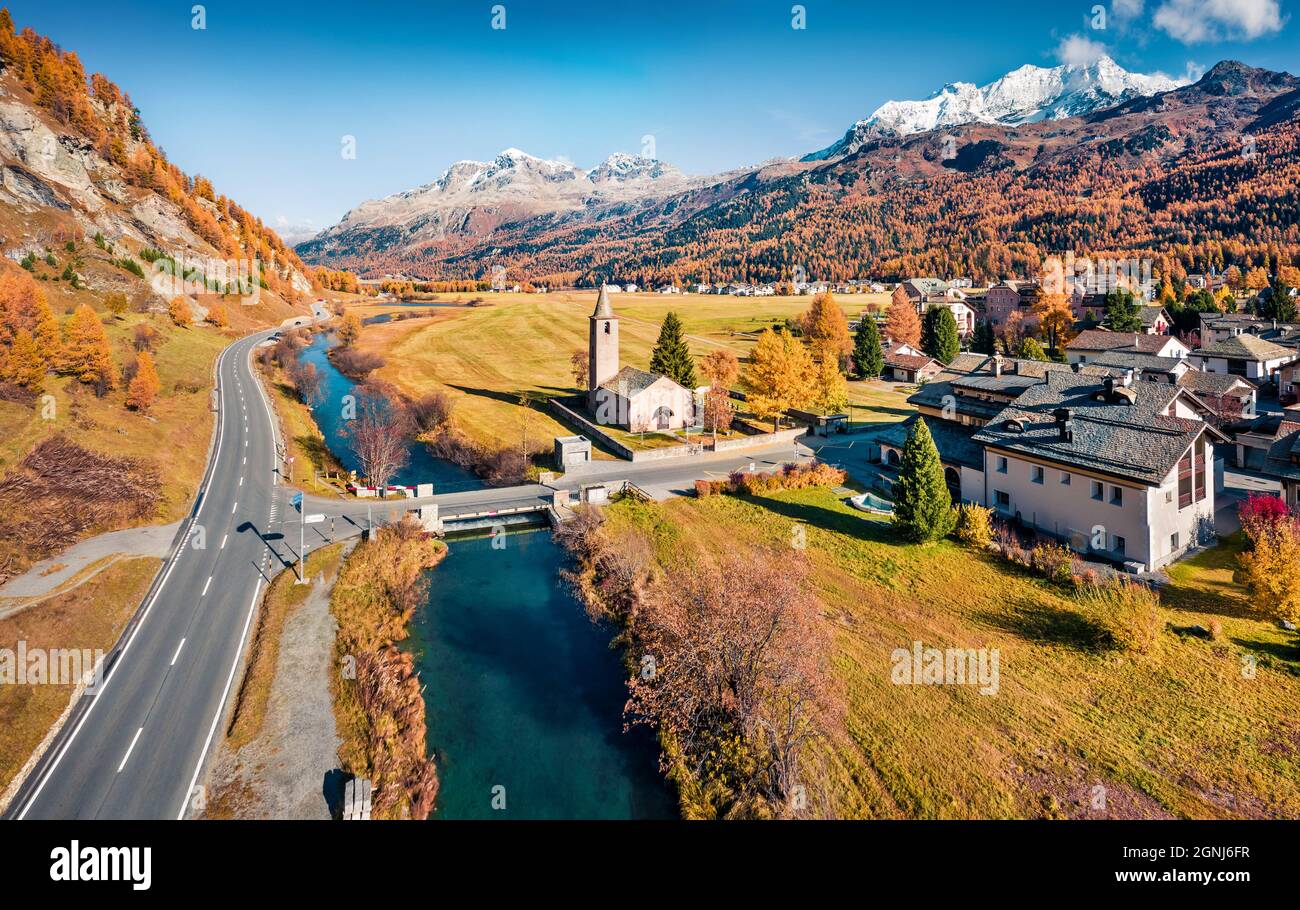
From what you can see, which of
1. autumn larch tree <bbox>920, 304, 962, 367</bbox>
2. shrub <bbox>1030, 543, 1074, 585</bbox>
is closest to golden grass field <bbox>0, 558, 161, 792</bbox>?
shrub <bbox>1030, 543, 1074, 585</bbox>

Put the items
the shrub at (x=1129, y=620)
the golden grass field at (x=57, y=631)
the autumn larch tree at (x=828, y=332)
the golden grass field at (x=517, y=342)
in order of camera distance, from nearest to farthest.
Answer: the golden grass field at (x=57, y=631)
the shrub at (x=1129, y=620)
the golden grass field at (x=517, y=342)
the autumn larch tree at (x=828, y=332)

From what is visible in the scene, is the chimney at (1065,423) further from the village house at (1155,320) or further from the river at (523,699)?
the village house at (1155,320)

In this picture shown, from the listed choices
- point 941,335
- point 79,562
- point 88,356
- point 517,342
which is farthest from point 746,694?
point 517,342

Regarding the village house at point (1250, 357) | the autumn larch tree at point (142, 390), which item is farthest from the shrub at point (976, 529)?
the autumn larch tree at point (142, 390)

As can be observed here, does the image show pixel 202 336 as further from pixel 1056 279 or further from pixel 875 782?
pixel 1056 279

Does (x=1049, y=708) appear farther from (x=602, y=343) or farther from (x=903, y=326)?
(x=903, y=326)

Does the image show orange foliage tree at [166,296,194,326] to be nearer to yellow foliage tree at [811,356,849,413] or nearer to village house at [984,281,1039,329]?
yellow foliage tree at [811,356,849,413]
